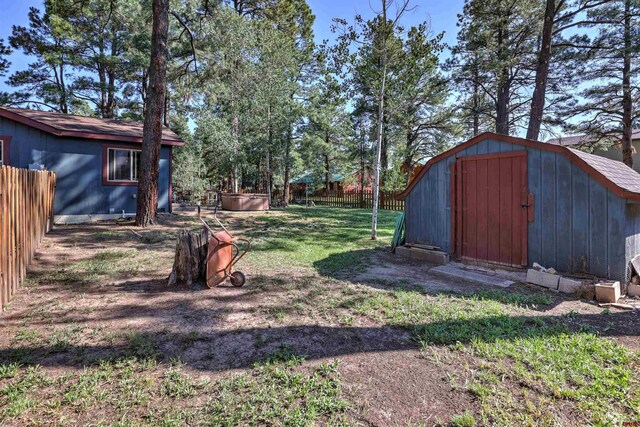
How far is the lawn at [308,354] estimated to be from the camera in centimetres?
198

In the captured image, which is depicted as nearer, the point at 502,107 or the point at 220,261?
the point at 220,261

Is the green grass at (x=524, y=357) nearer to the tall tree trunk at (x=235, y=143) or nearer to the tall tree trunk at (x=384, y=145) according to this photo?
the tall tree trunk at (x=235, y=143)

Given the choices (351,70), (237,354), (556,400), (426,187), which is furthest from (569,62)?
(237,354)

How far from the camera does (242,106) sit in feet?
62.8

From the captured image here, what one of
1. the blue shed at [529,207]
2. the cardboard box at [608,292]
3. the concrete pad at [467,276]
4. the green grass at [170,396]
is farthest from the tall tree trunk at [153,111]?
the cardboard box at [608,292]

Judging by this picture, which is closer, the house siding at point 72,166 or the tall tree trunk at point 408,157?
the house siding at point 72,166

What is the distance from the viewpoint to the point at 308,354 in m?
2.67

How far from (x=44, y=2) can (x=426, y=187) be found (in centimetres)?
2617

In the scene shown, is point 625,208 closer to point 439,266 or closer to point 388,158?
point 439,266

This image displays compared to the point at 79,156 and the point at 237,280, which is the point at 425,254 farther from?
the point at 79,156

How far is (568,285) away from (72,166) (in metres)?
12.9

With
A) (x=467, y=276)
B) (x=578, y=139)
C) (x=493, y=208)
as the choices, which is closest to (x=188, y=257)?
(x=467, y=276)

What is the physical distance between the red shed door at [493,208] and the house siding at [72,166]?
35.0ft

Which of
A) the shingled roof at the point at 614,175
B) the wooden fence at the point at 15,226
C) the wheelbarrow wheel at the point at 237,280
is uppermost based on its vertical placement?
the shingled roof at the point at 614,175
